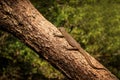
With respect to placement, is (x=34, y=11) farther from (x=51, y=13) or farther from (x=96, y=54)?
(x=96, y=54)

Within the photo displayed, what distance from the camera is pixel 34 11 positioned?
411cm

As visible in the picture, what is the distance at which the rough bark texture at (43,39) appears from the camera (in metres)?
3.96

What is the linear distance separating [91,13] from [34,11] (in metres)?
2.55

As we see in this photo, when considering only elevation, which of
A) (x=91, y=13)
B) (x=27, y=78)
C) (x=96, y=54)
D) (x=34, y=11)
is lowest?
(x=27, y=78)

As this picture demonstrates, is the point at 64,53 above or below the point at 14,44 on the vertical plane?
above

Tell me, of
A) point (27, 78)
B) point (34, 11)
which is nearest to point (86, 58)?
point (34, 11)

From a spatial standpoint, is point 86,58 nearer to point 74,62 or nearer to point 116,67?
point 74,62

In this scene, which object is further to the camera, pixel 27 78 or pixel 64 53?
pixel 27 78

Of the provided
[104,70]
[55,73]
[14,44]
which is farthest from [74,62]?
[14,44]

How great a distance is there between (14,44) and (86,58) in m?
2.56

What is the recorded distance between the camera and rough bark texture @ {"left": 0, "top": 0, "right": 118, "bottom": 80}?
3965 millimetres

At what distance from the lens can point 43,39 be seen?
160 inches

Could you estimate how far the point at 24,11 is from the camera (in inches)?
159

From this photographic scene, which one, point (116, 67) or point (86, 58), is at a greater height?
point (86, 58)
